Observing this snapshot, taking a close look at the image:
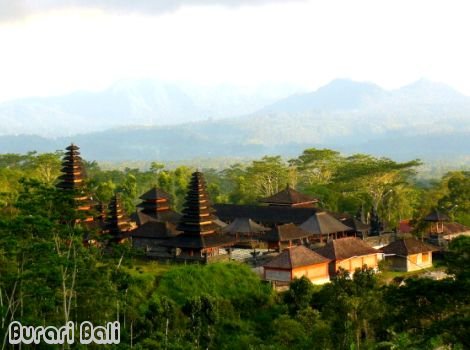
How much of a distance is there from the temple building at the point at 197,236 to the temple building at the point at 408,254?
32.8ft

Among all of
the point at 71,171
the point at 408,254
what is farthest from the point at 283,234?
the point at 71,171

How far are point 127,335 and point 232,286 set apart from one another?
9.24m

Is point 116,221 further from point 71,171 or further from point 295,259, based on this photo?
point 295,259

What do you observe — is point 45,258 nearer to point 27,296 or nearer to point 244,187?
point 27,296

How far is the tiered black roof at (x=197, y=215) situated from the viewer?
42.1m

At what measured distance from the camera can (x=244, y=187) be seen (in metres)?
71.0

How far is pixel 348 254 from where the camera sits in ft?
139

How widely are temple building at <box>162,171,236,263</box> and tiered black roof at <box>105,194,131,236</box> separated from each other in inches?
159

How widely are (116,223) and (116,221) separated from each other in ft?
0.50

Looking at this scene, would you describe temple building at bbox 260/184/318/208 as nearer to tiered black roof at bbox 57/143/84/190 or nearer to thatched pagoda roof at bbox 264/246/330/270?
thatched pagoda roof at bbox 264/246/330/270

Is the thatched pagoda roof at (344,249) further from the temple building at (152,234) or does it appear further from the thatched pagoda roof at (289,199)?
the thatched pagoda roof at (289,199)

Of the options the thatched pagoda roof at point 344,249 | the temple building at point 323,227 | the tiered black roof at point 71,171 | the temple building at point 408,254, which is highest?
the tiered black roof at point 71,171

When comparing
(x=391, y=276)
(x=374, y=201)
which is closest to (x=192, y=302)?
(x=391, y=276)

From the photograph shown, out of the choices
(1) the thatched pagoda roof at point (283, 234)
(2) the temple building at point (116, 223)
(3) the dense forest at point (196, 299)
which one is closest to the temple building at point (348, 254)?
(1) the thatched pagoda roof at point (283, 234)
